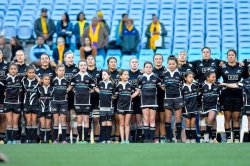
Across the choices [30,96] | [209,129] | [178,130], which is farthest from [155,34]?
[30,96]

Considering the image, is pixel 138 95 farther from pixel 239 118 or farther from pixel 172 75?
pixel 239 118

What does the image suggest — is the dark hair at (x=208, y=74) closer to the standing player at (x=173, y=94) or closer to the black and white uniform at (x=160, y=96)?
the standing player at (x=173, y=94)

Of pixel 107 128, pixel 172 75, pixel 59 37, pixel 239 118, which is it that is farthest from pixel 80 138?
pixel 59 37

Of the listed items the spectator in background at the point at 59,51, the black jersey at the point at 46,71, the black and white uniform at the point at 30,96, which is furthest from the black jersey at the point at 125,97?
the spectator in background at the point at 59,51

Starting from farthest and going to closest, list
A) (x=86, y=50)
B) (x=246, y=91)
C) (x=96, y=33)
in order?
(x=96, y=33) < (x=86, y=50) < (x=246, y=91)

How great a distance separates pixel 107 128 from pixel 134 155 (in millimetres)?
5213

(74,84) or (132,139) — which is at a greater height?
(74,84)

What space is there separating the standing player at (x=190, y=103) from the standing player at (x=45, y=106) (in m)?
2.85

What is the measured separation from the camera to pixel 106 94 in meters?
16.0

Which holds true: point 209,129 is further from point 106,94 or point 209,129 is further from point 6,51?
point 6,51

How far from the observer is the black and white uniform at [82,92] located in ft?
52.4

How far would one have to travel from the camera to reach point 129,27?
2041 centimetres

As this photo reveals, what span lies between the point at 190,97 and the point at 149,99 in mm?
865

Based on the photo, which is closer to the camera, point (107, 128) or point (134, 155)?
point (134, 155)
